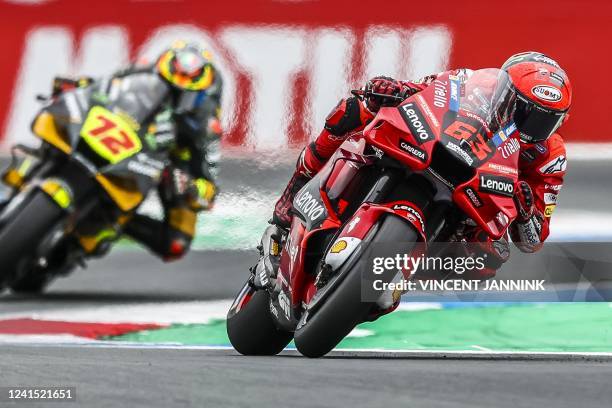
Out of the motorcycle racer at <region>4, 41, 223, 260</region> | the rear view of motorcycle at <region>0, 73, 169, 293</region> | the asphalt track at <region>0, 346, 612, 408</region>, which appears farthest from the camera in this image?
the motorcycle racer at <region>4, 41, 223, 260</region>

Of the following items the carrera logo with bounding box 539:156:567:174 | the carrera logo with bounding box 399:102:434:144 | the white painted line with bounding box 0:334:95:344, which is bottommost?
the white painted line with bounding box 0:334:95:344

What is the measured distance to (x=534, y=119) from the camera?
5184mm

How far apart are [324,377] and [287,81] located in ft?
17.0

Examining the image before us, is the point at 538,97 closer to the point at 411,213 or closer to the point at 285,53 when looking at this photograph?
the point at 411,213

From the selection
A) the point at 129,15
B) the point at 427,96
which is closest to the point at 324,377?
the point at 427,96

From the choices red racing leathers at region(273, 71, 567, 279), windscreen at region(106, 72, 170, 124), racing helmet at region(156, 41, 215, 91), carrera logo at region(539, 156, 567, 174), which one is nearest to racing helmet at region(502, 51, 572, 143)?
red racing leathers at region(273, 71, 567, 279)

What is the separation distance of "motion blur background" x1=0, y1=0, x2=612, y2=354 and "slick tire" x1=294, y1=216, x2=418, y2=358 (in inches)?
134

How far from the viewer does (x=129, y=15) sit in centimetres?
966

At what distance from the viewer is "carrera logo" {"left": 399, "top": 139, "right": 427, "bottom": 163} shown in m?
4.87

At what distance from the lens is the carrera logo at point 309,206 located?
17.0ft

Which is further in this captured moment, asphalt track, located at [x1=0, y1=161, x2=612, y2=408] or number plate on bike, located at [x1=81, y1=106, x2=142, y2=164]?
number plate on bike, located at [x1=81, y1=106, x2=142, y2=164]

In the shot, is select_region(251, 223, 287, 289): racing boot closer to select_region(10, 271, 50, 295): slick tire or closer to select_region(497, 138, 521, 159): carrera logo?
select_region(497, 138, 521, 159): carrera logo

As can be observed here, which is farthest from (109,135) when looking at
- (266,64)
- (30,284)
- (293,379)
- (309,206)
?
(293,379)

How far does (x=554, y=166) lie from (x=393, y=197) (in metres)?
0.88
